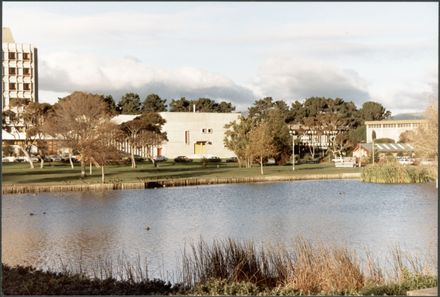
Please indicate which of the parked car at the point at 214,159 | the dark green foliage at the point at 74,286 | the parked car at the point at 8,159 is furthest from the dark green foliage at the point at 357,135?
the dark green foliage at the point at 74,286

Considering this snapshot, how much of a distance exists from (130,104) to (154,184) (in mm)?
55016

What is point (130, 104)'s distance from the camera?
10000cm

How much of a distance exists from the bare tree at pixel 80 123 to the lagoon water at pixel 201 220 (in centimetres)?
1005

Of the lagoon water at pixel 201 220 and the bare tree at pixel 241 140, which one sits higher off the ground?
the bare tree at pixel 241 140

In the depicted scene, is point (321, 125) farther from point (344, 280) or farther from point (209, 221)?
point (344, 280)

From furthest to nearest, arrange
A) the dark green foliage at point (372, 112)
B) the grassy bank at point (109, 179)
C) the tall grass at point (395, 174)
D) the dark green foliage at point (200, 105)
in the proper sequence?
the dark green foliage at point (200, 105)
the dark green foliage at point (372, 112)
the tall grass at point (395, 174)
the grassy bank at point (109, 179)

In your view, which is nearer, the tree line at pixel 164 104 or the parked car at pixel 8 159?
the parked car at pixel 8 159

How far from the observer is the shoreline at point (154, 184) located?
4162 cm

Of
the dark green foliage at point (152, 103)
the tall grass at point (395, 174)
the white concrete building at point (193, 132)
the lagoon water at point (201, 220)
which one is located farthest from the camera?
the dark green foliage at point (152, 103)

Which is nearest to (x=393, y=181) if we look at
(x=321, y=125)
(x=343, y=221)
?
(x=343, y=221)

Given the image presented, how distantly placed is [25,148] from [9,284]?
52.7 m

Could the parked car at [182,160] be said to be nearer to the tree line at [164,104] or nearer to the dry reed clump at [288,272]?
the tree line at [164,104]

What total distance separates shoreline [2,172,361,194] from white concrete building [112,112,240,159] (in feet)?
115

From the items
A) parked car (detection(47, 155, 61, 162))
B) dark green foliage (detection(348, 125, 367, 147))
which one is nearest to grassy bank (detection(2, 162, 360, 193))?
parked car (detection(47, 155, 61, 162))
